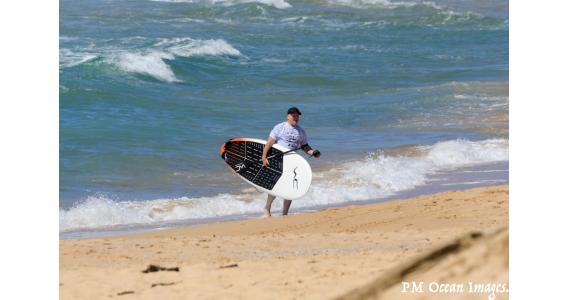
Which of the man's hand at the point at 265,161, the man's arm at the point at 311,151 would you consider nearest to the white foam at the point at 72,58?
the man's hand at the point at 265,161

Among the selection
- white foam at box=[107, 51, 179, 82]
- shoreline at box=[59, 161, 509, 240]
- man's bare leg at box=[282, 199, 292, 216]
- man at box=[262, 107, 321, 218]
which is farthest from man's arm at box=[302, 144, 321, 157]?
white foam at box=[107, 51, 179, 82]

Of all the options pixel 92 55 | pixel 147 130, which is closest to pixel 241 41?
pixel 92 55

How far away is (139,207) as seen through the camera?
12.0 metres

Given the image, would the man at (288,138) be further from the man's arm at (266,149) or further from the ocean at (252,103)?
the ocean at (252,103)

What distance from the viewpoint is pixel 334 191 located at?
12844 millimetres

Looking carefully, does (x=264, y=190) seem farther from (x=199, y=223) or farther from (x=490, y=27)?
(x=490, y=27)

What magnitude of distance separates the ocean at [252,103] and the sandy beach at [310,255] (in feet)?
6.17

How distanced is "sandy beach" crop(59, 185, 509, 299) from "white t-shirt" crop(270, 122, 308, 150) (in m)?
0.76

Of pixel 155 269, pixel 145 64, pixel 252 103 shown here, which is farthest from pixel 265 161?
pixel 145 64

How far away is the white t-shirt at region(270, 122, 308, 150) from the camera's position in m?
10.8

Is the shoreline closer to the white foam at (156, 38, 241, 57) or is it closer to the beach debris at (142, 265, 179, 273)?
the beach debris at (142, 265, 179, 273)

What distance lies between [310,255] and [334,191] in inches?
193
